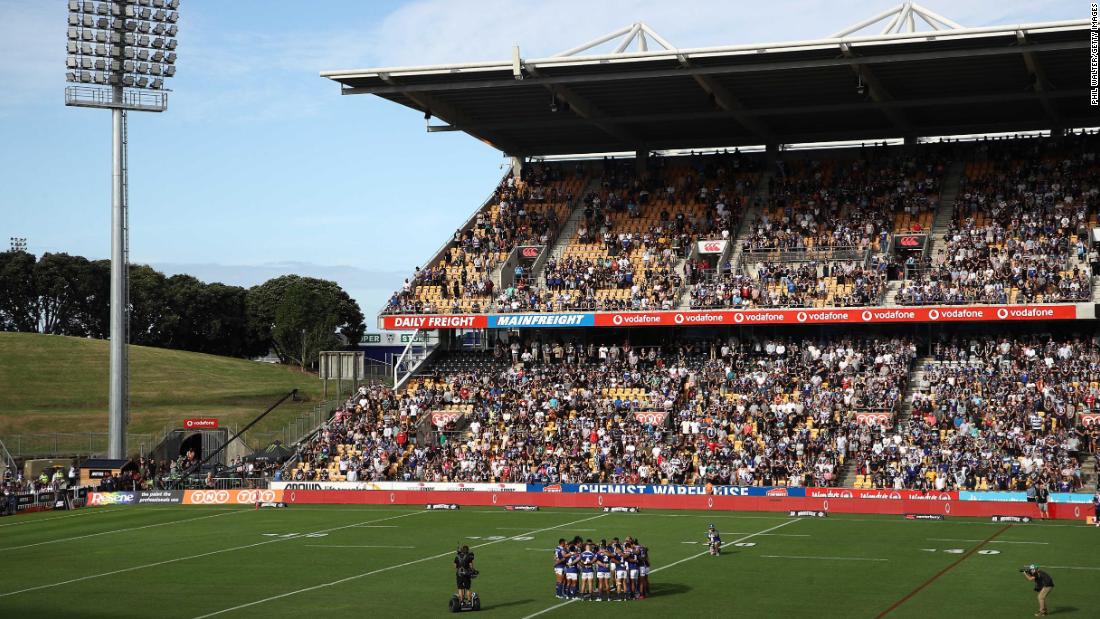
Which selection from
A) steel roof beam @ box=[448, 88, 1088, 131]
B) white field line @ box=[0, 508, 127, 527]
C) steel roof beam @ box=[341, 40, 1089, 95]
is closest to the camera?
white field line @ box=[0, 508, 127, 527]

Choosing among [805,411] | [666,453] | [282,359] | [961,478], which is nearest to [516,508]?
[666,453]

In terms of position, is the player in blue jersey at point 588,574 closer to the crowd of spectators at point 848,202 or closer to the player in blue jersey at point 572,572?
the player in blue jersey at point 572,572

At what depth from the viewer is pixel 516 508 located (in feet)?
160

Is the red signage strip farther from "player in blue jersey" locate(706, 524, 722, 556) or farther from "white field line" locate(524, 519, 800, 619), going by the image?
"player in blue jersey" locate(706, 524, 722, 556)

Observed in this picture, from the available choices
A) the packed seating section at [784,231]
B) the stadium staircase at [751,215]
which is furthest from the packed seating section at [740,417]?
the stadium staircase at [751,215]

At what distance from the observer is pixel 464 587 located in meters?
25.9

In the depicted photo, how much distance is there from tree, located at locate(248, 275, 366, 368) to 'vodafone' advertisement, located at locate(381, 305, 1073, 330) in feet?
A: 187

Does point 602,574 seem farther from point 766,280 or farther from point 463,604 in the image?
point 766,280

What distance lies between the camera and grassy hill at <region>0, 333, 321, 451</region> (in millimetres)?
81938

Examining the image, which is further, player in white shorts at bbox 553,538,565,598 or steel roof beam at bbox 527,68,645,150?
steel roof beam at bbox 527,68,645,150

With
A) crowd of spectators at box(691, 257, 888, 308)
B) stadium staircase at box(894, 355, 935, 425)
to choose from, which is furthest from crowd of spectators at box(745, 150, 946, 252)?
stadium staircase at box(894, 355, 935, 425)

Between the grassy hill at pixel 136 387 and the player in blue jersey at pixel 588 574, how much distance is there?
54.3 metres

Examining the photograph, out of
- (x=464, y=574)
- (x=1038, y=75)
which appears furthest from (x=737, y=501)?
(x=464, y=574)

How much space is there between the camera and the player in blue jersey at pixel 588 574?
27.4m
